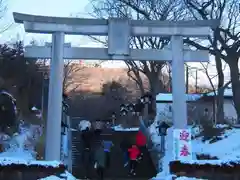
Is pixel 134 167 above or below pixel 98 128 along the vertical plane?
below

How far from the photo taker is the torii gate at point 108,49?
14992 millimetres

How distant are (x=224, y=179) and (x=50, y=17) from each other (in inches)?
346

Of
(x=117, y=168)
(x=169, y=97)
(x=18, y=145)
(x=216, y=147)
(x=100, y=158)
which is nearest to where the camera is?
(x=100, y=158)

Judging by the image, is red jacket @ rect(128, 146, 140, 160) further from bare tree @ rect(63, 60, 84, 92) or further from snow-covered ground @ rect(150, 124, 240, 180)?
bare tree @ rect(63, 60, 84, 92)

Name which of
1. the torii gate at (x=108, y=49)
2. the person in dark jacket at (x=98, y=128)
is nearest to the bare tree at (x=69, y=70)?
the person in dark jacket at (x=98, y=128)

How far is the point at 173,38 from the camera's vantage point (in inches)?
623

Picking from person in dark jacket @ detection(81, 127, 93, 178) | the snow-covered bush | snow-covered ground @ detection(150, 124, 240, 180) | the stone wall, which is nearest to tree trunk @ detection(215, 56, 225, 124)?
snow-covered ground @ detection(150, 124, 240, 180)

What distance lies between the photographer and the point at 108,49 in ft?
50.4

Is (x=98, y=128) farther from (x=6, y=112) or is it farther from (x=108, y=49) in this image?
(x=108, y=49)

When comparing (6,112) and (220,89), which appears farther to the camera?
(220,89)

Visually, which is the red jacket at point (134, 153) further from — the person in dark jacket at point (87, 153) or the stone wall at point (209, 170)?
the stone wall at point (209, 170)

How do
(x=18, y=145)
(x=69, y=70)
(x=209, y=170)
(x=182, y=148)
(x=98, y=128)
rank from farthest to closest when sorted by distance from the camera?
(x=69, y=70)
(x=98, y=128)
(x=18, y=145)
(x=182, y=148)
(x=209, y=170)

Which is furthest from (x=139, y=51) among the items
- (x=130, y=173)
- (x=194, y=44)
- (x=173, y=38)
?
(x=194, y=44)

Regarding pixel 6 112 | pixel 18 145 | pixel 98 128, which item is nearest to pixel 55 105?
pixel 18 145
